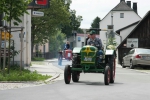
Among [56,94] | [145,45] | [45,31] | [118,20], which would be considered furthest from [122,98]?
[118,20]

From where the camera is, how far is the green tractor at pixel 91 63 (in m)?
A: 16.4

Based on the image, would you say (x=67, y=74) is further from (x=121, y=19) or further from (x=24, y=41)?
(x=121, y=19)

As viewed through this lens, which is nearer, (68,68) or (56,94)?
(56,94)

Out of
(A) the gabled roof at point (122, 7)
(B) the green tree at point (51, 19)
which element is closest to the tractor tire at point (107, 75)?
(B) the green tree at point (51, 19)

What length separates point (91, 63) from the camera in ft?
53.8

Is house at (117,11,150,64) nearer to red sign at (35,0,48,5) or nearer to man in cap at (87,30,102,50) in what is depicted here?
red sign at (35,0,48,5)

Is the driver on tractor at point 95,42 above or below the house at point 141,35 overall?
below

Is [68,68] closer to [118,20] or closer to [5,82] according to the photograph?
[5,82]

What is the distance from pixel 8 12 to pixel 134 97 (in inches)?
364

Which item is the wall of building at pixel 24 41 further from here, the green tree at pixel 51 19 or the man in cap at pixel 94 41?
the green tree at pixel 51 19

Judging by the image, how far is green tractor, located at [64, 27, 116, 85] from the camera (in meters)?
16.4

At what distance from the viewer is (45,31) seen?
212 feet

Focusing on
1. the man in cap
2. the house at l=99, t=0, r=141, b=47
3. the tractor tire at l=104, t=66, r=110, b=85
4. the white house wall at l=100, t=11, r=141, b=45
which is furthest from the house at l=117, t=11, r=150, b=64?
the white house wall at l=100, t=11, r=141, b=45

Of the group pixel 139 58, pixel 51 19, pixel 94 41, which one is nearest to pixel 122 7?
pixel 51 19
